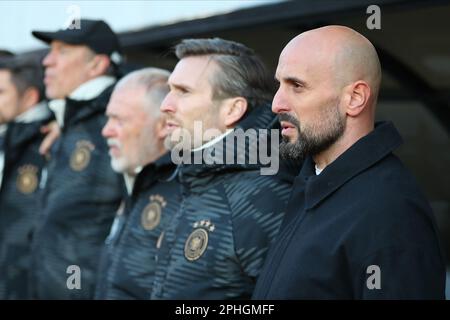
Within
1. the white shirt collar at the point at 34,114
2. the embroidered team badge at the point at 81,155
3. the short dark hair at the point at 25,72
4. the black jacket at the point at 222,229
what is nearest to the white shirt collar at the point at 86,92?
the embroidered team badge at the point at 81,155

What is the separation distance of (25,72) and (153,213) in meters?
1.91

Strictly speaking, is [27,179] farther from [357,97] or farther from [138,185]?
[357,97]

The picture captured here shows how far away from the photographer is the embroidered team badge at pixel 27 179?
4.43 metres

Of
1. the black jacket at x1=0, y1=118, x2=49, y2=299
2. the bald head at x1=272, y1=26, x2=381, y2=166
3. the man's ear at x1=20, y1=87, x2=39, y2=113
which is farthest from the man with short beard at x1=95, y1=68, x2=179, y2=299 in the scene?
the man's ear at x1=20, y1=87, x2=39, y2=113

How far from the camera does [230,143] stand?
2.74m

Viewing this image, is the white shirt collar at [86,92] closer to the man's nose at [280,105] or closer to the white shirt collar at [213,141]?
the white shirt collar at [213,141]

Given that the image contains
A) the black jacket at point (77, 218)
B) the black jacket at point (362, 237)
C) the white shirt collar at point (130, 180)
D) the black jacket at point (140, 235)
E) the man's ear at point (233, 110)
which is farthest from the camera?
the black jacket at point (77, 218)

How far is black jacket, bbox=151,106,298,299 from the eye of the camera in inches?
101

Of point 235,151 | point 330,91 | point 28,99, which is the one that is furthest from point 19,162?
point 330,91

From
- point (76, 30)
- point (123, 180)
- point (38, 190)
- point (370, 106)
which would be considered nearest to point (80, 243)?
point (123, 180)

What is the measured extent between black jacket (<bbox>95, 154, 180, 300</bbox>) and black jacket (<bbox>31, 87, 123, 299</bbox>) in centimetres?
36

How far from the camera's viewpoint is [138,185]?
3340 mm

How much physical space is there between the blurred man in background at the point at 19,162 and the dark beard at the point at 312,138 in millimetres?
2329
